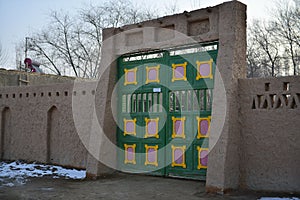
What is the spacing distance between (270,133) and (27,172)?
630 cm

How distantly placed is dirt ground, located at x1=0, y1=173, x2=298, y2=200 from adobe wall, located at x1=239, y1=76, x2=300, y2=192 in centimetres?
41

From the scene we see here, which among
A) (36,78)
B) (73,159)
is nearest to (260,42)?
(36,78)

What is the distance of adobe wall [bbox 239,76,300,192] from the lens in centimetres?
646

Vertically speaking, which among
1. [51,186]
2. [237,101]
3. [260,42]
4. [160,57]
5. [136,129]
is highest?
[260,42]

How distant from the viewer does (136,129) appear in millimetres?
8719

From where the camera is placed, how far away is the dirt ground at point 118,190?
21.9 feet

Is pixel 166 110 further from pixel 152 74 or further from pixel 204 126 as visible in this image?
pixel 204 126

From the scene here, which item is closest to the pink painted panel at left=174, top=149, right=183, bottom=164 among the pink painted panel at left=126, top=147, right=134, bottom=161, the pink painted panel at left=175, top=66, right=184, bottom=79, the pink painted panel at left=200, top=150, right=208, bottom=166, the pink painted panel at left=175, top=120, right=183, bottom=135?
the pink painted panel at left=175, top=120, right=183, bottom=135

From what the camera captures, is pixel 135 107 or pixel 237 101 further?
pixel 135 107

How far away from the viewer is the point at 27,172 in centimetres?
990

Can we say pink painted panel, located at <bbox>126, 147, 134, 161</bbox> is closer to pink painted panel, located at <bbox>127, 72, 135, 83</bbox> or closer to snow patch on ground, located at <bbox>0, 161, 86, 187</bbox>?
snow patch on ground, located at <bbox>0, 161, 86, 187</bbox>

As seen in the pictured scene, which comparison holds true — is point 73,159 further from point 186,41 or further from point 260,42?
point 260,42

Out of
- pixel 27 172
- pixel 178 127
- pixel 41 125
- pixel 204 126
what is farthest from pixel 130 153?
pixel 41 125

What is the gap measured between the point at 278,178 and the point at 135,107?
3.57 meters
